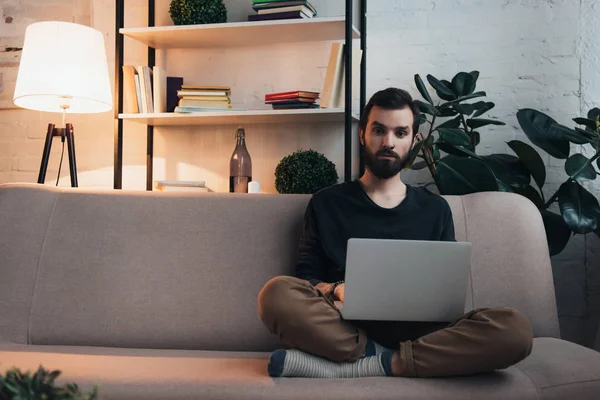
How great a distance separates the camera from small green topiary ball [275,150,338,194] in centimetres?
282

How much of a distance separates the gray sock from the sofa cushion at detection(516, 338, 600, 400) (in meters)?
0.35

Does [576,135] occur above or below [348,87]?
below

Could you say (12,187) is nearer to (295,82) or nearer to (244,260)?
(244,260)

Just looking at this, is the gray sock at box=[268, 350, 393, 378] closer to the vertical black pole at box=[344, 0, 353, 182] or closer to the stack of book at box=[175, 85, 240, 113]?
the vertical black pole at box=[344, 0, 353, 182]

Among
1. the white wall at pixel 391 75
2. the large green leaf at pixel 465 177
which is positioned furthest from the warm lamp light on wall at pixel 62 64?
the large green leaf at pixel 465 177

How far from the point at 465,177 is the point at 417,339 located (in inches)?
36.4

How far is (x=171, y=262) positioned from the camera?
2.14 m

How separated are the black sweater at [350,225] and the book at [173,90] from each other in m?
1.23

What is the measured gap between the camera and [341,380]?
1.55 meters

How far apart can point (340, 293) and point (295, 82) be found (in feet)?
5.02

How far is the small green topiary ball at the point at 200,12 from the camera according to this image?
2.98m

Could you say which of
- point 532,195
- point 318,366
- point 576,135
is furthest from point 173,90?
point 318,366

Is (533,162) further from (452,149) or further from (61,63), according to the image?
(61,63)

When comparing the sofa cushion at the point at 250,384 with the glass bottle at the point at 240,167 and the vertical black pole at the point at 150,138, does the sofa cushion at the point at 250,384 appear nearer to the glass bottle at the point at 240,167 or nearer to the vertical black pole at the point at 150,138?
the glass bottle at the point at 240,167
